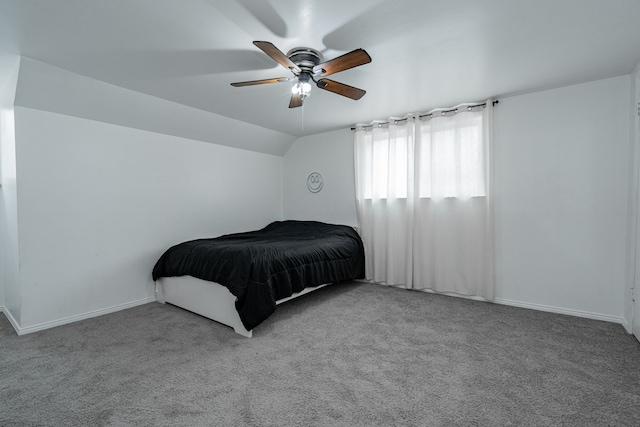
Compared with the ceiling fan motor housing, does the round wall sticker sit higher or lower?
lower

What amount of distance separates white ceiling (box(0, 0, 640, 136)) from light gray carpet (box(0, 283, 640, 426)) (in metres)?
2.18

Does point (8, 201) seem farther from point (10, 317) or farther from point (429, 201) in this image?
point (429, 201)

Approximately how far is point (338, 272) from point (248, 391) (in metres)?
1.91

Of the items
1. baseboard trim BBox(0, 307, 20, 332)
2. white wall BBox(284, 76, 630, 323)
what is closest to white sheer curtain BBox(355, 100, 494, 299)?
white wall BBox(284, 76, 630, 323)

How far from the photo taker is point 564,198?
2.94 metres

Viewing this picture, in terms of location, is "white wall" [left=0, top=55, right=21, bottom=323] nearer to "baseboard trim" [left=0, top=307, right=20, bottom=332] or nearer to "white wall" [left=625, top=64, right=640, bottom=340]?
"baseboard trim" [left=0, top=307, right=20, bottom=332]

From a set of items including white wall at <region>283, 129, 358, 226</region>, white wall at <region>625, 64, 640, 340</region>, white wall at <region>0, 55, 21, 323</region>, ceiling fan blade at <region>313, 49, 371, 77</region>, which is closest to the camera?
ceiling fan blade at <region>313, 49, 371, 77</region>

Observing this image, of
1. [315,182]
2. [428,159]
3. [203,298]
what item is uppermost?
[428,159]

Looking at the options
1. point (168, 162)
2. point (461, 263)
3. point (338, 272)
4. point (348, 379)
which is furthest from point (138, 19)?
point (461, 263)

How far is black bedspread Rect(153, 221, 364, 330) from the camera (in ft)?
8.12

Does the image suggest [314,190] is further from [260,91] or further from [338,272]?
[260,91]

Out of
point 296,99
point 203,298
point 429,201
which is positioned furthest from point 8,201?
point 429,201

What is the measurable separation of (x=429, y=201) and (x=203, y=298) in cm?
275

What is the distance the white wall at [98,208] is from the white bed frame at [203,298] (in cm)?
34
